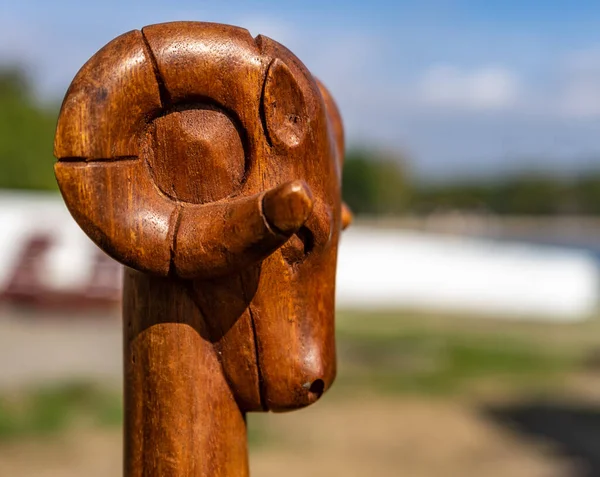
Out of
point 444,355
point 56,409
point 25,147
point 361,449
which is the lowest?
point 25,147

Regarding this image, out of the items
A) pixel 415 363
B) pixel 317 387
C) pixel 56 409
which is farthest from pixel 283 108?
pixel 415 363

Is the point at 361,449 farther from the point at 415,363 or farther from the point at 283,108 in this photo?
the point at 283,108

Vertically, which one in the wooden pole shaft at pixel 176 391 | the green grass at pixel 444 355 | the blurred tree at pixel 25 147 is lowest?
the blurred tree at pixel 25 147

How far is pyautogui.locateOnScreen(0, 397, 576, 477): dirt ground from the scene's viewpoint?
3.40 meters

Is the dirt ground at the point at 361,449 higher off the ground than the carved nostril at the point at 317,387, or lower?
Result: lower

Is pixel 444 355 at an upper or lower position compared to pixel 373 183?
upper

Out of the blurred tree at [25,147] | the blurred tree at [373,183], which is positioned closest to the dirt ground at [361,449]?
the blurred tree at [25,147]

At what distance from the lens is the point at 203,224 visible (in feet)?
2.89

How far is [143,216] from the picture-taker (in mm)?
886

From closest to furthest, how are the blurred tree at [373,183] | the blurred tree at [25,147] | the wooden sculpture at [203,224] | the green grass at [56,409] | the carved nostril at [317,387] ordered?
→ the wooden sculpture at [203,224] → the carved nostril at [317,387] → the green grass at [56,409] → the blurred tree at [25,147] → the blurred tree at [373,183]

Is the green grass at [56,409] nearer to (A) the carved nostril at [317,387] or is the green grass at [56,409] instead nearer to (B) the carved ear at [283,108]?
(A) the carved nostril at [317,387]

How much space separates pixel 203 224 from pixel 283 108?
190 mm

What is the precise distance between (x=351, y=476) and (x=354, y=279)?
4.26 m

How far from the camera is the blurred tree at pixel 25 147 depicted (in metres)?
11.6
